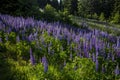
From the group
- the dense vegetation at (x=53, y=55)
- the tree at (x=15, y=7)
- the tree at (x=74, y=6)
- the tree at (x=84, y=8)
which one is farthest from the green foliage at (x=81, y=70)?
the tree at (x=84, y=8)

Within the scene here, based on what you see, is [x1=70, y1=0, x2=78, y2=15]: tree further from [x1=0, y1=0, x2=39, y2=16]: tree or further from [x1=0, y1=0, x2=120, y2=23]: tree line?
[x1=0, y1=0, x2=39, y2=16]: tree

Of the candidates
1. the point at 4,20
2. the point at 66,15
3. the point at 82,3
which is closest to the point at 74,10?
the point at 82,3

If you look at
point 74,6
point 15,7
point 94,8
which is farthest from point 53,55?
point 74,6

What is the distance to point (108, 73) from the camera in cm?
675

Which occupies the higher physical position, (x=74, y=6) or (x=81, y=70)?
(x=81, y=70)

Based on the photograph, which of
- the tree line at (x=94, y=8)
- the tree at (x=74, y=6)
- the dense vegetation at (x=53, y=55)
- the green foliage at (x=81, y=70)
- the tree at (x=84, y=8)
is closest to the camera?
the green foliage at (x=81, y=70)

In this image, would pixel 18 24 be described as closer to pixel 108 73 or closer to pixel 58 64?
pixel 58 64

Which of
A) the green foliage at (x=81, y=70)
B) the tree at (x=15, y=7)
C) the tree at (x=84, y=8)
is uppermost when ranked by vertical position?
the tree at (x=15, y=7)

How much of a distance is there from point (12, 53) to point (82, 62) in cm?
277

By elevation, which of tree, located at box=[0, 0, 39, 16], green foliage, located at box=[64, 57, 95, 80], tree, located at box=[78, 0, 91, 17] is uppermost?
tree, located at box=[0, 0, 39, 16]

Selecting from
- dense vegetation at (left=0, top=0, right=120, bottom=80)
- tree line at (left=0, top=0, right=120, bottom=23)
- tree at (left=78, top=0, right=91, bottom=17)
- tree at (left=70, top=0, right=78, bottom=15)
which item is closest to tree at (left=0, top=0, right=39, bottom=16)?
dense vegetation at (left=0, top=0, right=120, bottom=80)

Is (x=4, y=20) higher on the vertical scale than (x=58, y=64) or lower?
higher

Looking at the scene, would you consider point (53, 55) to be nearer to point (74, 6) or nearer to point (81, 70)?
point (81, 70)

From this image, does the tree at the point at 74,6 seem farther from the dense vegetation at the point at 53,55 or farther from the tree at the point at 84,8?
the dense vegetation at the point at 53,55
